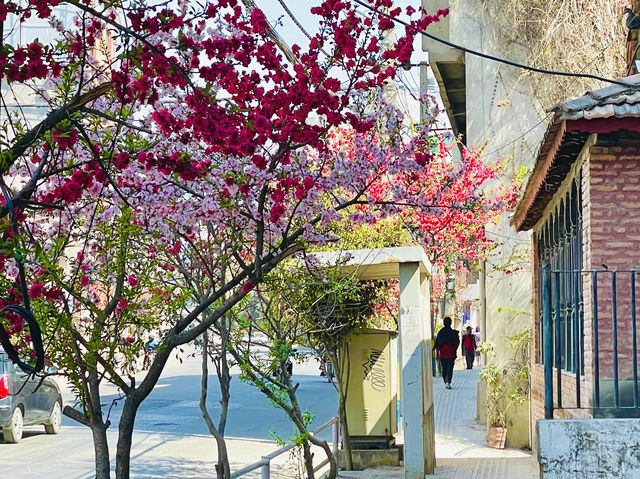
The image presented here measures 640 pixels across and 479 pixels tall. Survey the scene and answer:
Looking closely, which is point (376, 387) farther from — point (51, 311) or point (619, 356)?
point (51, 311)

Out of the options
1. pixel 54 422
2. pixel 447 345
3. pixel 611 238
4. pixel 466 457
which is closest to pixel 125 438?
pixel 611 238

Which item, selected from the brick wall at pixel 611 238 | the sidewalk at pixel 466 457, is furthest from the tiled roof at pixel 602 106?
the sidewalk at pixel 466 457

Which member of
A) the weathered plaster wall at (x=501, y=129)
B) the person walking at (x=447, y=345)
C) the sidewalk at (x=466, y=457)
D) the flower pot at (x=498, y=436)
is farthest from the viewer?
the person walking at (x=447, y=345)

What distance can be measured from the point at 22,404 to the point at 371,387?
24.5 feet

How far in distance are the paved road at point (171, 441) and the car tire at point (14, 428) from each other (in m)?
0.15

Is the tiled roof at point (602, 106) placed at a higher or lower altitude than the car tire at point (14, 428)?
higher

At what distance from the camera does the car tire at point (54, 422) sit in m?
20.9

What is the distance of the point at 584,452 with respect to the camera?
24.5 feet

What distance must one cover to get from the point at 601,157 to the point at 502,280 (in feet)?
32.0

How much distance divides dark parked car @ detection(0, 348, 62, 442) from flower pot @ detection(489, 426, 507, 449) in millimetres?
7532

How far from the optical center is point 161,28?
20.0 ft

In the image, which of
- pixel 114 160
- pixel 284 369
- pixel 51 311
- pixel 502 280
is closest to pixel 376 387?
pixel 284 369

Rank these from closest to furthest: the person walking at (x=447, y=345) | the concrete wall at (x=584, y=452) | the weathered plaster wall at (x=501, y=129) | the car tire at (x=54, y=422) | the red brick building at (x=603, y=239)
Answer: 1. the concrete wall at (x=584, y=452)
2. the red brick building at (x=603, y=239)
3. the weathered plaster wall at (x=501, y=129)
4. the car tire at (x=54, y=422)
5. the person walking at (x=447, y=345)

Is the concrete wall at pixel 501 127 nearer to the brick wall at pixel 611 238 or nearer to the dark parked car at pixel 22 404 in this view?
the dark parked car at pixel 22 404
